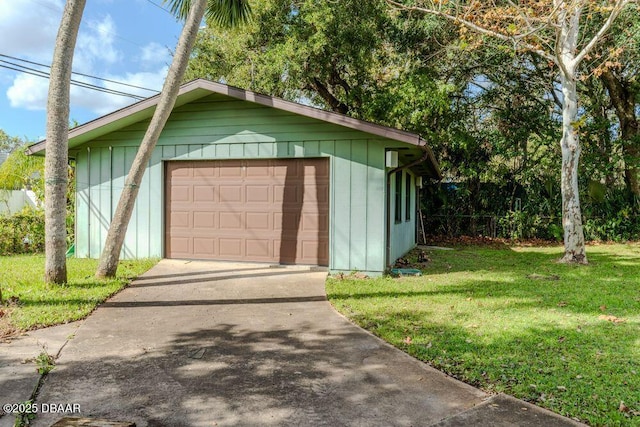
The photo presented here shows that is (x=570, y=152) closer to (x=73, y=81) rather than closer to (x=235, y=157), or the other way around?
(x=235, y=157)

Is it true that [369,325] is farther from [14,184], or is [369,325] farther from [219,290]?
[14,184]

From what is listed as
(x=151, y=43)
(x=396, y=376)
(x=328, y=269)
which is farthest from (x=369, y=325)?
(x=151, y=43)

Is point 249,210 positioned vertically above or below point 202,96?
below

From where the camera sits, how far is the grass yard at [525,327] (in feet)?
10.1

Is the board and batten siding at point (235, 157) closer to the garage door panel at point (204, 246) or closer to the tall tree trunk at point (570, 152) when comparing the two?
the garage door panel at point (204, 246)

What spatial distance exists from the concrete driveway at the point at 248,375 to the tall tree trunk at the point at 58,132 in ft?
4.43

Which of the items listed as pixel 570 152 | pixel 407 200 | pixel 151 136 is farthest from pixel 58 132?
pixel 570 152

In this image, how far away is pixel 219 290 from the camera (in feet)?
20.8

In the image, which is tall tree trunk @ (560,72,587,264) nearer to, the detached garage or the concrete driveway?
the detached garage

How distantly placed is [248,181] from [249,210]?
570mm

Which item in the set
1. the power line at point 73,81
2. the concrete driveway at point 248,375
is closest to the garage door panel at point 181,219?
the concrete driveway at point 248,375

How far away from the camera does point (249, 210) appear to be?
8445mm

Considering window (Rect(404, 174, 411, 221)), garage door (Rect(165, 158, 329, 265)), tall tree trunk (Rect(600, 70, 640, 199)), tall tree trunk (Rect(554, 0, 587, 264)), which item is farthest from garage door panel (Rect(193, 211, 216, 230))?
tall tree trunk (Rect(600, 70, 640, 199))

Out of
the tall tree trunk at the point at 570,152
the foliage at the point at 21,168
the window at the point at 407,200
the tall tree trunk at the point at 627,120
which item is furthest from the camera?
the tall tree trunk at the point at 627,120
